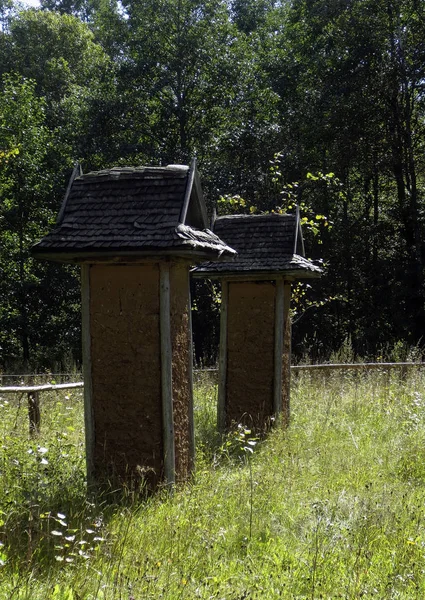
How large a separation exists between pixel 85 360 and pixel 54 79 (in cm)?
2402

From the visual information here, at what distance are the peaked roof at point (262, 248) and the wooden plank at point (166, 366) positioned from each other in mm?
2975

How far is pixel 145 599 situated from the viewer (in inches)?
182

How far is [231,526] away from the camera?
604 cm

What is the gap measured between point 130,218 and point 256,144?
55.5 ft

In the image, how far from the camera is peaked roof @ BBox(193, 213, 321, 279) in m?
9.83

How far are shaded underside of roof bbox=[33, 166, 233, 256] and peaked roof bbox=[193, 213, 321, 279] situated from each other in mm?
2457

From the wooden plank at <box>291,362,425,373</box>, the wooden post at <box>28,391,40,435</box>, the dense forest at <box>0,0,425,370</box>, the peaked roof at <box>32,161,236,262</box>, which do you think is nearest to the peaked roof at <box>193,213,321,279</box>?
the peaked roof at <box>32,161,236,262</box>

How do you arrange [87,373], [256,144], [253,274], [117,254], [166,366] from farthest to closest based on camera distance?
[256,144], [253,274], [87,373], [166,366], [117,254]

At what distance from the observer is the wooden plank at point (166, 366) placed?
6824 mm

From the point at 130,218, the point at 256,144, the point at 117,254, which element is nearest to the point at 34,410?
the point at 117,254

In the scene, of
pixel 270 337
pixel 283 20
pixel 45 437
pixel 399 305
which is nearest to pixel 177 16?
pixel 283 20

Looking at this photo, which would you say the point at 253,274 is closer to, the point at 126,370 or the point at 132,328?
the point at 132,328

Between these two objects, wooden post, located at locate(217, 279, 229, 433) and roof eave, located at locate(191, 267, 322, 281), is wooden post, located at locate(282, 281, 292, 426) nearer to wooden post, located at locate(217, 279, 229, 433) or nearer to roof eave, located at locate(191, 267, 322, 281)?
roof eave, located at locate(191, 267, 322, 281)

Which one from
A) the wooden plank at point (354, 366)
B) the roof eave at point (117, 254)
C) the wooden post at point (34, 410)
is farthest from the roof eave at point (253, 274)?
the wooden plank at point (354, 366)
